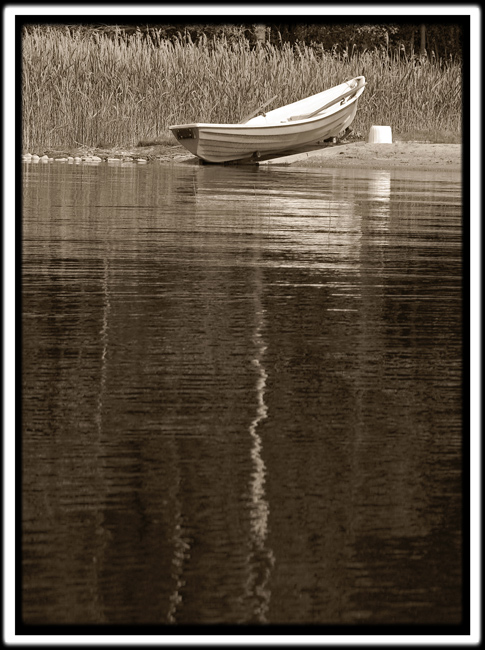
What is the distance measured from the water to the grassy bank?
20.3 metres

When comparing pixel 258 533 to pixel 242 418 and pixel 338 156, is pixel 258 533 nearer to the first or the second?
pixel 242 418

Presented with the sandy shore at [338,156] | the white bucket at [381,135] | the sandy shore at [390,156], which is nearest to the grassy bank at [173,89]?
the sandy shore at [338,156]

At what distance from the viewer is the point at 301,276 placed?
32.6 ft

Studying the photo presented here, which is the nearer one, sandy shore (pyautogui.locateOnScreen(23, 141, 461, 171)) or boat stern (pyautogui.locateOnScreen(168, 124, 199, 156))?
boat stern (pyautogui.locateOnScreen(168, 124, 199, 156))

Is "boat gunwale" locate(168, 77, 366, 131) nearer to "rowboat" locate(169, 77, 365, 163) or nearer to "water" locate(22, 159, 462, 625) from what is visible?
"rowboat" locate(169, 77, 365, 163)

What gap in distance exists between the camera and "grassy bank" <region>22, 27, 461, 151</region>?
3134cm

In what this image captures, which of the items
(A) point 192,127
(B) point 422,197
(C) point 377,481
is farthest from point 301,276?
(A) point 192,127

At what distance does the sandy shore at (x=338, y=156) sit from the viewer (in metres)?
28.1

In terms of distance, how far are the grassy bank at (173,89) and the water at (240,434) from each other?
66.7 ft

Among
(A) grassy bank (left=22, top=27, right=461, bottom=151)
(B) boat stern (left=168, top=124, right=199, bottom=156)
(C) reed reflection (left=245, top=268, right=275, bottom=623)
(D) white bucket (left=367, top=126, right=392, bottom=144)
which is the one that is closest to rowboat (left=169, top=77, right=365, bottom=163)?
(B) boat stern (left=168, top=124, right=199, bottom=156)

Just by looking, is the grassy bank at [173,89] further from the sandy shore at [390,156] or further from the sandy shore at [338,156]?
the sandy shore at [390,156]

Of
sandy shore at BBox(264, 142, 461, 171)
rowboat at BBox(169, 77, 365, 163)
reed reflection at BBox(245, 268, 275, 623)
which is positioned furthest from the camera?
sandy shore at BBox(264, 142, 461, 171)

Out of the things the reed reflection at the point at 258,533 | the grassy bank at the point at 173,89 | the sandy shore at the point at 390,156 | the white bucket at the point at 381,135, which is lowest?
the reed reflection at the point at 258,533

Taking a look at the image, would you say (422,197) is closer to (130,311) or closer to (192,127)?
(192,127)
